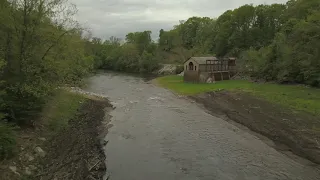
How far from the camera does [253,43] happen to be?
89125 millimetres

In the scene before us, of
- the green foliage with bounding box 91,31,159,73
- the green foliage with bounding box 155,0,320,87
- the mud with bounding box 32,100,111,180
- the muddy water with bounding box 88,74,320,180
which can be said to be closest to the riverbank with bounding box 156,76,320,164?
the muddy water with bounding box 88,74,320,180

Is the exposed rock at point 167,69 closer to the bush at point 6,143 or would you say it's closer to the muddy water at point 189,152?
the muddy water at point 189,152

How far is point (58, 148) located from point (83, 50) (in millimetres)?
11262

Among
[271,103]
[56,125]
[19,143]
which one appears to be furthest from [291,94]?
[19,143]

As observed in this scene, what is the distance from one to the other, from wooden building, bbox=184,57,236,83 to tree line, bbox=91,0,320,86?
4.61 m

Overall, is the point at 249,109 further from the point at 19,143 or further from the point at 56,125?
the point at 19,143

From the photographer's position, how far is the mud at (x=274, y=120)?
2350 centimetres

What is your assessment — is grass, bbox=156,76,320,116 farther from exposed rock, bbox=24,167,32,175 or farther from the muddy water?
exposed rock, bbox=24,167,32,175

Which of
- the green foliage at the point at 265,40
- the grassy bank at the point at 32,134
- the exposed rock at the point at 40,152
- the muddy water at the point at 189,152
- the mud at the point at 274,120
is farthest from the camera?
the green foliage at the point at 265,40

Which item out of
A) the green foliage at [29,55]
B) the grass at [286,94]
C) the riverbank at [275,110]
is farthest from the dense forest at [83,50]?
the riverbank at [275,110]

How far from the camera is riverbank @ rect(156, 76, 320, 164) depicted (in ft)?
80.6

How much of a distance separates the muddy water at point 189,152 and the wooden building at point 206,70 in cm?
2973

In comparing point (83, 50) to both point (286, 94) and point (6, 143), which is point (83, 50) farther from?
point (286, 94)

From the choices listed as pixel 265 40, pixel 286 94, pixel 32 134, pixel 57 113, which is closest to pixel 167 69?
pixel 265 40
